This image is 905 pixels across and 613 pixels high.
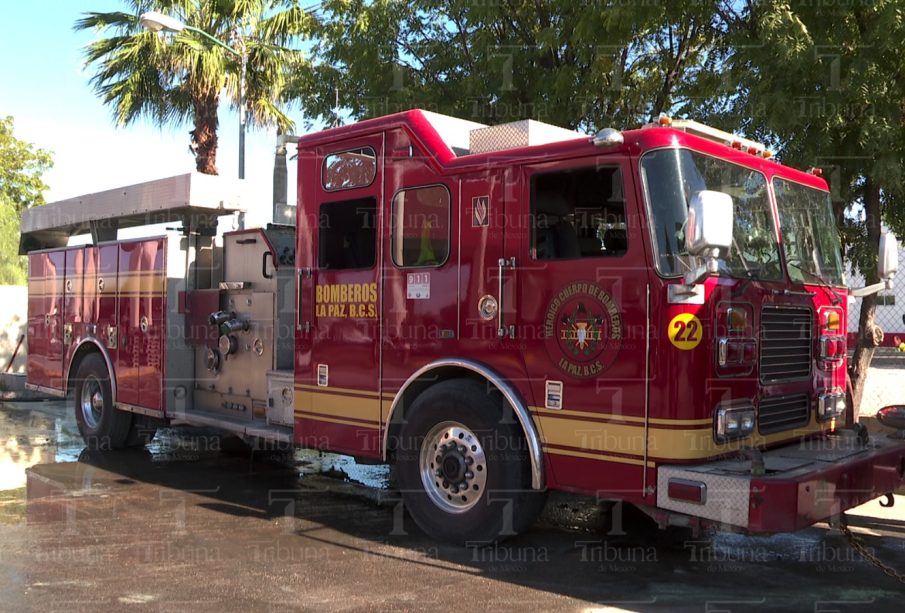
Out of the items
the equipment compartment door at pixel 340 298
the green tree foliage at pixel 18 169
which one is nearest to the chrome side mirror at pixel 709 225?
the equipment compartment door at pixel 340 298

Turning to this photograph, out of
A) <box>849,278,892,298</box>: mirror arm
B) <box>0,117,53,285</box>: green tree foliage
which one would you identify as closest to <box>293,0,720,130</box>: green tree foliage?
<box>849,278,892,298</box>: mirror arm

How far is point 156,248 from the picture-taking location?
8742 mm

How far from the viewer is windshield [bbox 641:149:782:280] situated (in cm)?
491

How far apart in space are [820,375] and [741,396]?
1183 mm

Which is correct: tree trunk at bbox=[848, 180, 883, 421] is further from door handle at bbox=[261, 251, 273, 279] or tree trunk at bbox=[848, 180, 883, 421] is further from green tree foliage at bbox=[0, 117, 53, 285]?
green tree foliage at bbox=[0, 117, 53, 285]

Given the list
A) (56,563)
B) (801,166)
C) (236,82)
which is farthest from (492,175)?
(236,82)

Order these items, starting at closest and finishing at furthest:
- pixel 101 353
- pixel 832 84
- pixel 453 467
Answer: pixel 453 467
pixel 832 84
pixel 101 353

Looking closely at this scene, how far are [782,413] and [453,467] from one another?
2185 millimetres

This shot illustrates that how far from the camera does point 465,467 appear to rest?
5.75 meters

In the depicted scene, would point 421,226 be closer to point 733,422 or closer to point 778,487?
point 733,422

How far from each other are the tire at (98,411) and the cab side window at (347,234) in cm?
413

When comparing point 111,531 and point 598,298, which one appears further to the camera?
point 111,531

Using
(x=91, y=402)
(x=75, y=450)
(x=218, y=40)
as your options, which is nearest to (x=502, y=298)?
(x=91, y=402)

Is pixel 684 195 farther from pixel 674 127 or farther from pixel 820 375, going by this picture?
pixel 820 375
